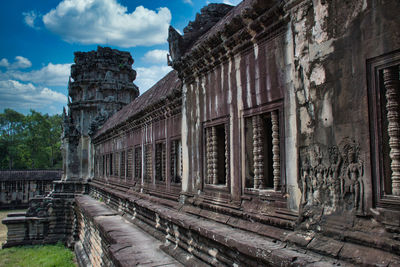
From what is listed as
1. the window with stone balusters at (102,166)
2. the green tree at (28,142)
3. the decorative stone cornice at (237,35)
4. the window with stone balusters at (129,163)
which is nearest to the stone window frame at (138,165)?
the window with stone balusters at (129,163)

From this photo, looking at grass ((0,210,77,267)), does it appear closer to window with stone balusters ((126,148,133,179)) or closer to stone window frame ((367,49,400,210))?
window with stone balusters ((126,148,133,179))

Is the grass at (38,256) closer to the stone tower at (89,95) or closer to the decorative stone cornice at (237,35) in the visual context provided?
the stone tower at (89,95)

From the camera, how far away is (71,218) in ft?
64.3

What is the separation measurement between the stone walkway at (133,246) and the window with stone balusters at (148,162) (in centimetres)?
145

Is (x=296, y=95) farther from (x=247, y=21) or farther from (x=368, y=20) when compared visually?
(x=247, y=21)

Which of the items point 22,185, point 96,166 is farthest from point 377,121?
point 22,185

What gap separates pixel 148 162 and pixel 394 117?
26.0ft

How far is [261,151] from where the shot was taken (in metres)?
4.36

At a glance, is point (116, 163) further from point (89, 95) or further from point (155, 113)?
point (89, 95)

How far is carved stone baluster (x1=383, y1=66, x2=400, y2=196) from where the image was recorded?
103 inches

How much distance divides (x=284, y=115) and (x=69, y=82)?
75.7 ft

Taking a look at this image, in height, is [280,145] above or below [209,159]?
above

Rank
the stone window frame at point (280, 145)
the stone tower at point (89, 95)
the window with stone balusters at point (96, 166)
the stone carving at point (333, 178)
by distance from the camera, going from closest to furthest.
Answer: the stone carving at point (333, 178), the stone window frame at point (280, 145), the window with stone balusters at point (96, 166), the stone tower at point (89, 95)

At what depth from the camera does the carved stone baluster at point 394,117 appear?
8.57 feet
